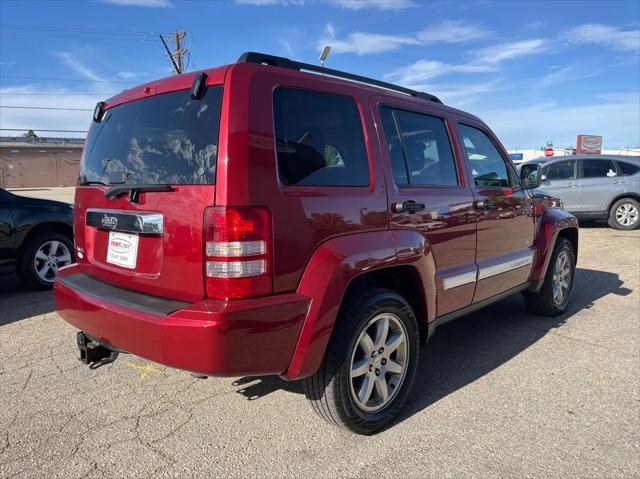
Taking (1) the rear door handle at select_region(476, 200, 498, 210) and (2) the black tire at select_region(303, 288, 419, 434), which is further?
(1) the rear door handle at select_region(476, 200, 498, 210)

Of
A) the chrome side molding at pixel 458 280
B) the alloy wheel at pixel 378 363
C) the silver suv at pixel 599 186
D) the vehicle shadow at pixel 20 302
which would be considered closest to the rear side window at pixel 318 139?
the alloy wheel at pixel 378 363

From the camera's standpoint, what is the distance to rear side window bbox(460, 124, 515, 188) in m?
3.68

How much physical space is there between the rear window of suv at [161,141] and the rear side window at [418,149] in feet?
3.80

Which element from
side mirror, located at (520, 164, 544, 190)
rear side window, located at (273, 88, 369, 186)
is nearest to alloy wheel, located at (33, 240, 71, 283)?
rear side window, located at (273, 88, 369, 186)

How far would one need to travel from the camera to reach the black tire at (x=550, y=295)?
4586 millimetres

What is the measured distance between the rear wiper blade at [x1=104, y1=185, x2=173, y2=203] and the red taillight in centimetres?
36

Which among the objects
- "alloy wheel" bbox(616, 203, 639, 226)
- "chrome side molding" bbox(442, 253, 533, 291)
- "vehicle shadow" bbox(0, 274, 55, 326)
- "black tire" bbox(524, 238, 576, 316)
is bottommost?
"vehicle shadow" bbox(0, 274, 55, 326)

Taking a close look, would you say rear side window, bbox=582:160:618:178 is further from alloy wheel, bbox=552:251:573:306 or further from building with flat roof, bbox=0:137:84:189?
building with flat roof, bbox=0:137:84:189

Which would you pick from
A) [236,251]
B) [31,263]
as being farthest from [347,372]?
[31,263]

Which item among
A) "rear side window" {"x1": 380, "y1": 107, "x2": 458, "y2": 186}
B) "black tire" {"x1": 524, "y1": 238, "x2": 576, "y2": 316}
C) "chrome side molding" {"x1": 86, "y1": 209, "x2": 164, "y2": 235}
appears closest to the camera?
"chrome side molding" {"x1": 86, "y1": 209, "x2": 164, "y2": 235}

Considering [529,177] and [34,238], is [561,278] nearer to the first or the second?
[529,177]

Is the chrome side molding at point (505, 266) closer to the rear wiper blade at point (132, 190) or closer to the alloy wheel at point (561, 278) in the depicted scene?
the alloy wheel at point (561, 278)

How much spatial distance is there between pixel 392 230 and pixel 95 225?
1.73 metres

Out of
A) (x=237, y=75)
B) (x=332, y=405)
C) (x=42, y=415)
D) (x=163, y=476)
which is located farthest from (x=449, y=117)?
(x=42, y=415)
